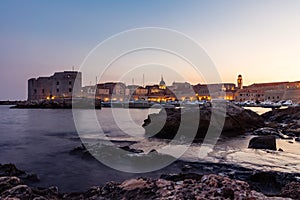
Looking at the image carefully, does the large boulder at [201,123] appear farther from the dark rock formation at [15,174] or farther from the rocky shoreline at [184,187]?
→ the dark rock formation at [15,174]

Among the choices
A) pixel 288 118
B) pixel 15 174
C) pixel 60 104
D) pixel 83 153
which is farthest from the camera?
pixel 60 104

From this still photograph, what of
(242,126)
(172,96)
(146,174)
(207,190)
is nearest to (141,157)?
(146,174)

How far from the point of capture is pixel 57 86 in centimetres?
9862

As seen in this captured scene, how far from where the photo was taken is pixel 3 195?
409cm

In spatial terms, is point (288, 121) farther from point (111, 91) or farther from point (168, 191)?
point (111, 91)

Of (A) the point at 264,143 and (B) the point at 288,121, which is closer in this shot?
(A) the point at 264,143

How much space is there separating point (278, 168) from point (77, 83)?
97056mm

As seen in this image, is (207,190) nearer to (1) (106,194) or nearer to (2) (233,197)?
(2) (233,197)

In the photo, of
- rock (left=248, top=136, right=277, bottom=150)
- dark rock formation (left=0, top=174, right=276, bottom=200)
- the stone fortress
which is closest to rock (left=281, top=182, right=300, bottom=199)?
dark rock formation (left=0, top=174, right=276, bottom=200)

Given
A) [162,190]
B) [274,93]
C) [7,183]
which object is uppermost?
[274,93]

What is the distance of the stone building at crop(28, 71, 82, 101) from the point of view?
9762 centimetres

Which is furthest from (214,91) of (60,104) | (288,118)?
(288,118)

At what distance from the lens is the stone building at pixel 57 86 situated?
97625 mm

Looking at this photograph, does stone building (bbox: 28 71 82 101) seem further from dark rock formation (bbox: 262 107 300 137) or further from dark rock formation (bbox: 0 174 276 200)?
dark rock formation (bbox: 0 174 276 200)
